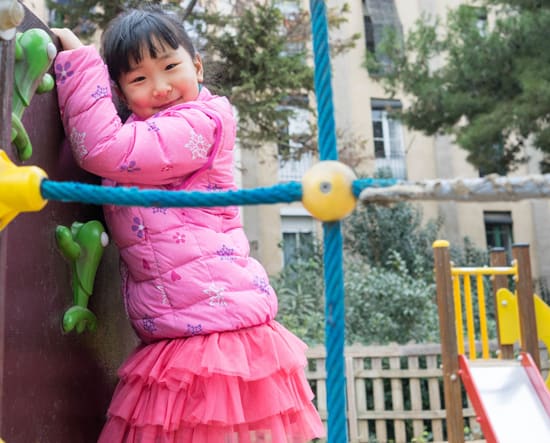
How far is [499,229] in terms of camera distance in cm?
977

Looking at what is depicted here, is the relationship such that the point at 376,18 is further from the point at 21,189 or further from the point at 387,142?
the point at 21,189

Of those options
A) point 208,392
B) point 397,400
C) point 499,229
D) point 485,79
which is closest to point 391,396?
point 397,400

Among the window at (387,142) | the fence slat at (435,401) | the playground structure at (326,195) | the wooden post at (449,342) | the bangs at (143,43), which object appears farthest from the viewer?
the window at (387,142)

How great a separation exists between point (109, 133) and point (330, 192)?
1.49 feet

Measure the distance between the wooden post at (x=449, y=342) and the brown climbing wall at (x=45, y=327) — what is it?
2397mm

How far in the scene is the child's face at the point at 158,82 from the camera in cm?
101

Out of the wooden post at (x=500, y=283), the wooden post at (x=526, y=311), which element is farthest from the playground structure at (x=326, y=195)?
the wooden post at (x=500, y=283)

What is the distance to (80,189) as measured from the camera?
0.61 m

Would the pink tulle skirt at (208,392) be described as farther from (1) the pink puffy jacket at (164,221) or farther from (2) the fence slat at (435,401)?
(2) the fence slat at (435,401)

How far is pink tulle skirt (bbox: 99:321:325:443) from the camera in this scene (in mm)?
875

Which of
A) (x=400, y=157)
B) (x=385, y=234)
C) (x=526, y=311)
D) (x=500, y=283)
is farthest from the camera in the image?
(x=400, y=157)

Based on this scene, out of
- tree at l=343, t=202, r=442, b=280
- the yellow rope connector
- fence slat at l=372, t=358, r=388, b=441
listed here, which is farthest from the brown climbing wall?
tree at l=343, t=202, r=442, b=280

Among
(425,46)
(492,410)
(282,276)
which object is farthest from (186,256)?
(425,46)

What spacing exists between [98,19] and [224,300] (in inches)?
148
